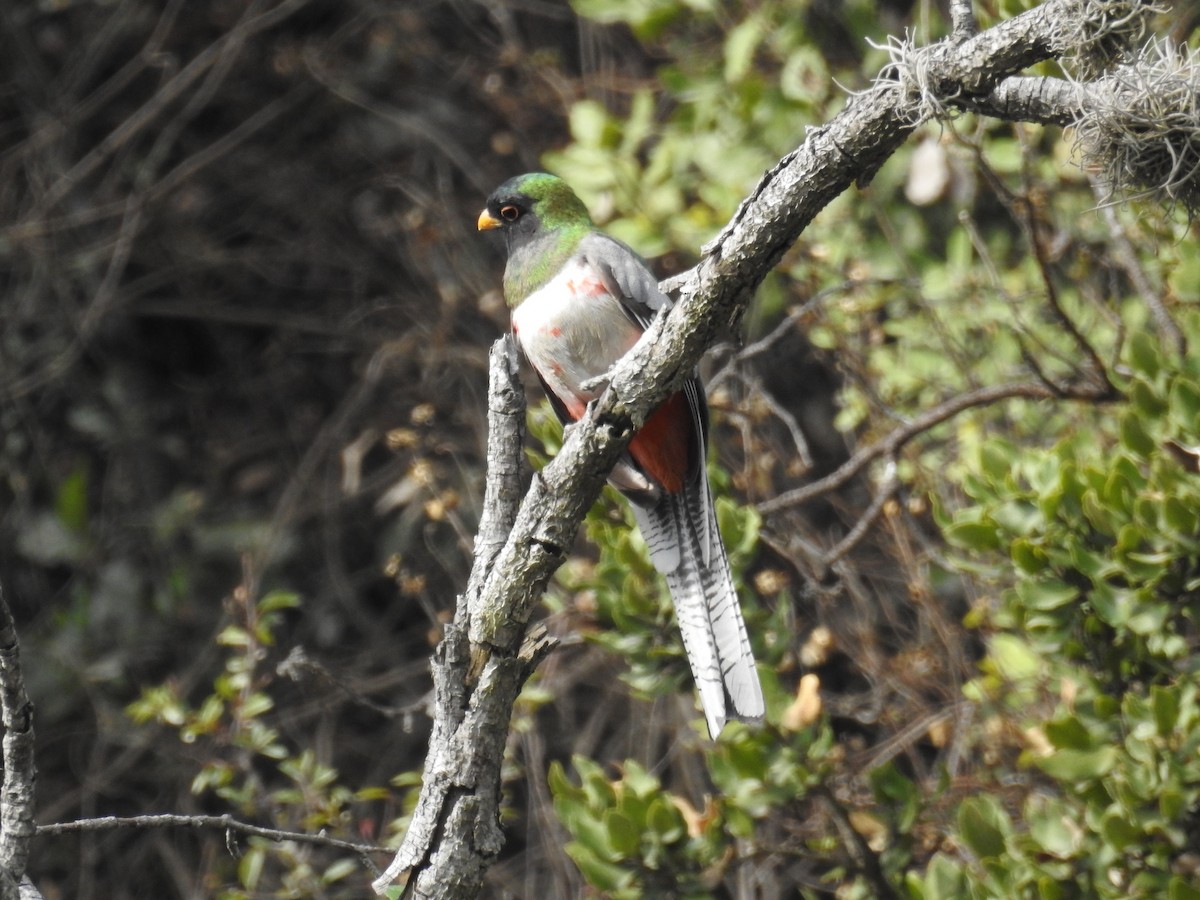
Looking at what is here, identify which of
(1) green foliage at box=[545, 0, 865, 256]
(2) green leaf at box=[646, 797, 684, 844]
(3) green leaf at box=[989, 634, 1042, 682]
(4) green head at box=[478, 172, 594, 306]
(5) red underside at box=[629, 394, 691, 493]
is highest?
(1) green foliage at box=[545, 0, 865, 256]

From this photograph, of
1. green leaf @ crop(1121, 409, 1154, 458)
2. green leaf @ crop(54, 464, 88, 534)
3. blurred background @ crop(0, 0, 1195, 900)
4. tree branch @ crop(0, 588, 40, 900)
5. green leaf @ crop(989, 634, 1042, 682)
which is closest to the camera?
tree branch @ crop(0, 588, 40, 900)

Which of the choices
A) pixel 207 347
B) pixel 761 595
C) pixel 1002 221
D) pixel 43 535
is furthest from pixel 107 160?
pixel 1002 221

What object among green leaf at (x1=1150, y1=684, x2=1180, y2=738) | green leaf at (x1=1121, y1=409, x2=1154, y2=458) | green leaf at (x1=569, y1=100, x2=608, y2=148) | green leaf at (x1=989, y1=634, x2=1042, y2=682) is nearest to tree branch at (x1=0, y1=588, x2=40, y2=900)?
green leaf at (x1=1150, y1=684, x2=1180, y2=738)

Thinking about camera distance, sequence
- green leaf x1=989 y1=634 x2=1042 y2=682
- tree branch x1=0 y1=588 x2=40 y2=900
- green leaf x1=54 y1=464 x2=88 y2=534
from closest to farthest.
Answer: tree branch x1=0 y1=588 x2=40 y2=900 → green leaf x1=989 y1=634 x2=1042 y2=682 → green leaf x1=54 y1=464 x2=88 y2=534

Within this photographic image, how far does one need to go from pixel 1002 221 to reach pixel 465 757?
3.25 metres

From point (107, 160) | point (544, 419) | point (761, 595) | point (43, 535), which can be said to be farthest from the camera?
point (107, 160)

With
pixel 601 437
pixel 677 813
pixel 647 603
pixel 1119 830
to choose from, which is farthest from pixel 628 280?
pixel 1119 830

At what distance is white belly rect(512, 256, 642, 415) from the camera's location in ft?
10.3

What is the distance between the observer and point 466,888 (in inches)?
84.5

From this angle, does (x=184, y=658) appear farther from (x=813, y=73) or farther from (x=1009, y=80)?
(x=1009, y=80)

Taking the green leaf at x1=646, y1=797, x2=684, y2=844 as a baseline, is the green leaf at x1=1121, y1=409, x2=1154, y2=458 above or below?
above

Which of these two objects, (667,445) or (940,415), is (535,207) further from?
(940,415)

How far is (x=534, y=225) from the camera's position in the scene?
11.6 ft

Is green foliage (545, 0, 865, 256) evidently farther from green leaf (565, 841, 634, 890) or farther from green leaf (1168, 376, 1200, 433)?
green leaf (565, 841, 634, 890)
